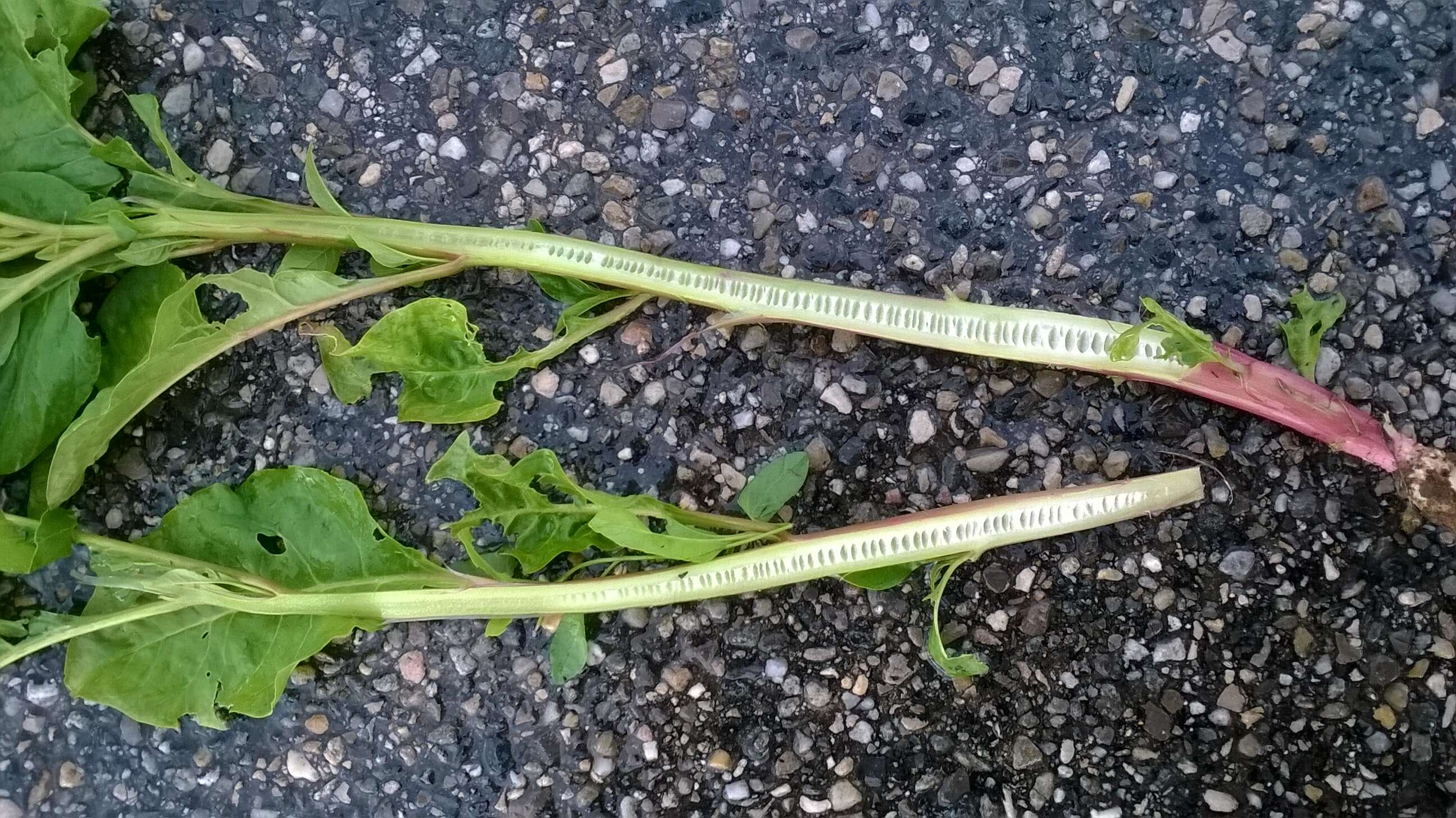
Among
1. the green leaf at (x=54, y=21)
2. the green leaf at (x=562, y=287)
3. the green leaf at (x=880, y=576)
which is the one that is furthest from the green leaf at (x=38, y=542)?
the green leaf at (x=880, y=576)

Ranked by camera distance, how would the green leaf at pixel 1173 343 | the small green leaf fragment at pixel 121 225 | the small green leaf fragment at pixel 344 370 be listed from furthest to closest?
1. the small green leaf fragment at pixel 344 370
2. the small green leaf fragment at pixel 121 225
3. the green leaf at pixel 1173 343

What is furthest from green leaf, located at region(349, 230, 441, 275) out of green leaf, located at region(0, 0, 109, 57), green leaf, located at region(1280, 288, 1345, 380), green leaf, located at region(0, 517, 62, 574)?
green leaf, located at region(1280, 288, 1345, 380)

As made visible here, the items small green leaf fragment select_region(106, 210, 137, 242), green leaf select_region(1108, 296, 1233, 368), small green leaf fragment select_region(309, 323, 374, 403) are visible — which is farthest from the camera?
small green leaf fragment select_region(309, 323, 374, 403)

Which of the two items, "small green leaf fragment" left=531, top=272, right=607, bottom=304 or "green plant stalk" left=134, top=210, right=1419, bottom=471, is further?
"small green leaf fragment" left=531, top=272, right=607, bottom=304

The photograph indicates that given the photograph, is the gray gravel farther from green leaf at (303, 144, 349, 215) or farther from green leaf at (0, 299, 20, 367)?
green leaf at (0, 299, 20, 367)

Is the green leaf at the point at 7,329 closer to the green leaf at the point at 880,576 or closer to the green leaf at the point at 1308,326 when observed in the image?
the green leaf at the point at 880,576

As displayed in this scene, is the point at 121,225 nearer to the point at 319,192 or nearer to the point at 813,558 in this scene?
the point at 319,192

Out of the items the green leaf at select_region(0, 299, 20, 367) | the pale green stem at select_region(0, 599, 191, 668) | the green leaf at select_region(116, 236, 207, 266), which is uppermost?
the green leaf at select_region(116, 236, 207, 266)
